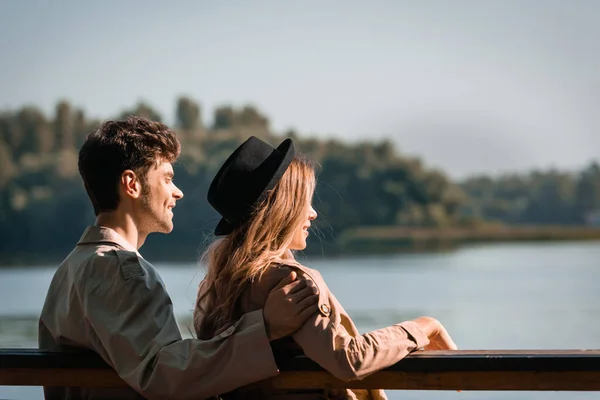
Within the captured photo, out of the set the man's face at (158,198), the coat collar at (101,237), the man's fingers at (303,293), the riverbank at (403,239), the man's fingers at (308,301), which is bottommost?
the riverbank at (403,239)

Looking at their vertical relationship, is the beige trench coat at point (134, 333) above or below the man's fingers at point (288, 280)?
below

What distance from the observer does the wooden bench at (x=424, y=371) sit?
1.95 meters

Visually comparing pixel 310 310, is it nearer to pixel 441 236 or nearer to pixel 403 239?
pixel 403 239

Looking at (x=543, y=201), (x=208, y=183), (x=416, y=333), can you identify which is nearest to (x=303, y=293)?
(x=416, y=333)

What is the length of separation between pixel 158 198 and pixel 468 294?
98.3ft

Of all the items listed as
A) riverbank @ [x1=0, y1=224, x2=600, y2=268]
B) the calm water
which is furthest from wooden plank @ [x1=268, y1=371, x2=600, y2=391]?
riverbank @ [x1=0, y1=224, x2=600, y2=268]

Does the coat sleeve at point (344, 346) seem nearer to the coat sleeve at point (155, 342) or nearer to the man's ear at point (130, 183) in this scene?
the coat sleeve at point (155, 342)

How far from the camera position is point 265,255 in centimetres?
214

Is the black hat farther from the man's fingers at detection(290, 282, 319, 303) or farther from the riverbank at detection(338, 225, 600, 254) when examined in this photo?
the riverbank at detection(338, 225, 600, 254)

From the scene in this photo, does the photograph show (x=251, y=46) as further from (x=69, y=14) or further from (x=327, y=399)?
(x=327, y=399)

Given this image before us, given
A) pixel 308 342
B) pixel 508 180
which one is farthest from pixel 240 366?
pixel 508 180

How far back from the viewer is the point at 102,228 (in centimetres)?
225

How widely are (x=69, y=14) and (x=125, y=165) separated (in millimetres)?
65642

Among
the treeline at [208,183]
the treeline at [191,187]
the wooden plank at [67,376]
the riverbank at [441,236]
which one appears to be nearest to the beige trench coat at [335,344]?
the wooden plank at [67,376]
